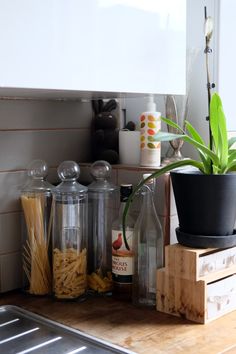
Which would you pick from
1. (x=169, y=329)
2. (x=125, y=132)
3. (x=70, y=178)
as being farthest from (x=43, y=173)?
(x=169, y=329)

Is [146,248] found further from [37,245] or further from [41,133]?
[41,133]

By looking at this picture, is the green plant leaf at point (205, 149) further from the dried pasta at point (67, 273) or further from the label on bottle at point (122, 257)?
the dried pasta at point (67, 273)

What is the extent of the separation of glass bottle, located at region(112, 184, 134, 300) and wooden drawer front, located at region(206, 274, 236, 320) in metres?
0.23

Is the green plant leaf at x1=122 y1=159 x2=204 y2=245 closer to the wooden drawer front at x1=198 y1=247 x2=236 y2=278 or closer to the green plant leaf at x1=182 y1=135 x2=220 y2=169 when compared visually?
the green plant leaf at x1=182 y1=135 x2=220 y2=169

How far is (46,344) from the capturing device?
120 centimetres

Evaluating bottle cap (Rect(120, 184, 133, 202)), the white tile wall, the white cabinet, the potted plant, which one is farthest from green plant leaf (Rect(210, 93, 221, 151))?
the white tile wall

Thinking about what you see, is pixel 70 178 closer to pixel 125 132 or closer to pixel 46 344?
pixel 125 132

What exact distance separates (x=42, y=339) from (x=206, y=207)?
0.47 meters

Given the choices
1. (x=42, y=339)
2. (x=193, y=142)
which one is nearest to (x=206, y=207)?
(x=193, y=142)

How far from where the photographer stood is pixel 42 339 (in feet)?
4.02

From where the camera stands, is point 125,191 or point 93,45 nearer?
point 93,45

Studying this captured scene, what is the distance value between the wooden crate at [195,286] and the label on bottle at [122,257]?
0.33 feet

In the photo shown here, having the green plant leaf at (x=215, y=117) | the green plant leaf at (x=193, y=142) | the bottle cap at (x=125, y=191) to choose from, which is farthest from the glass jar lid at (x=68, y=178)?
the green plant leaf at (x=215, y=117)

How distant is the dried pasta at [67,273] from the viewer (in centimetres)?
145
